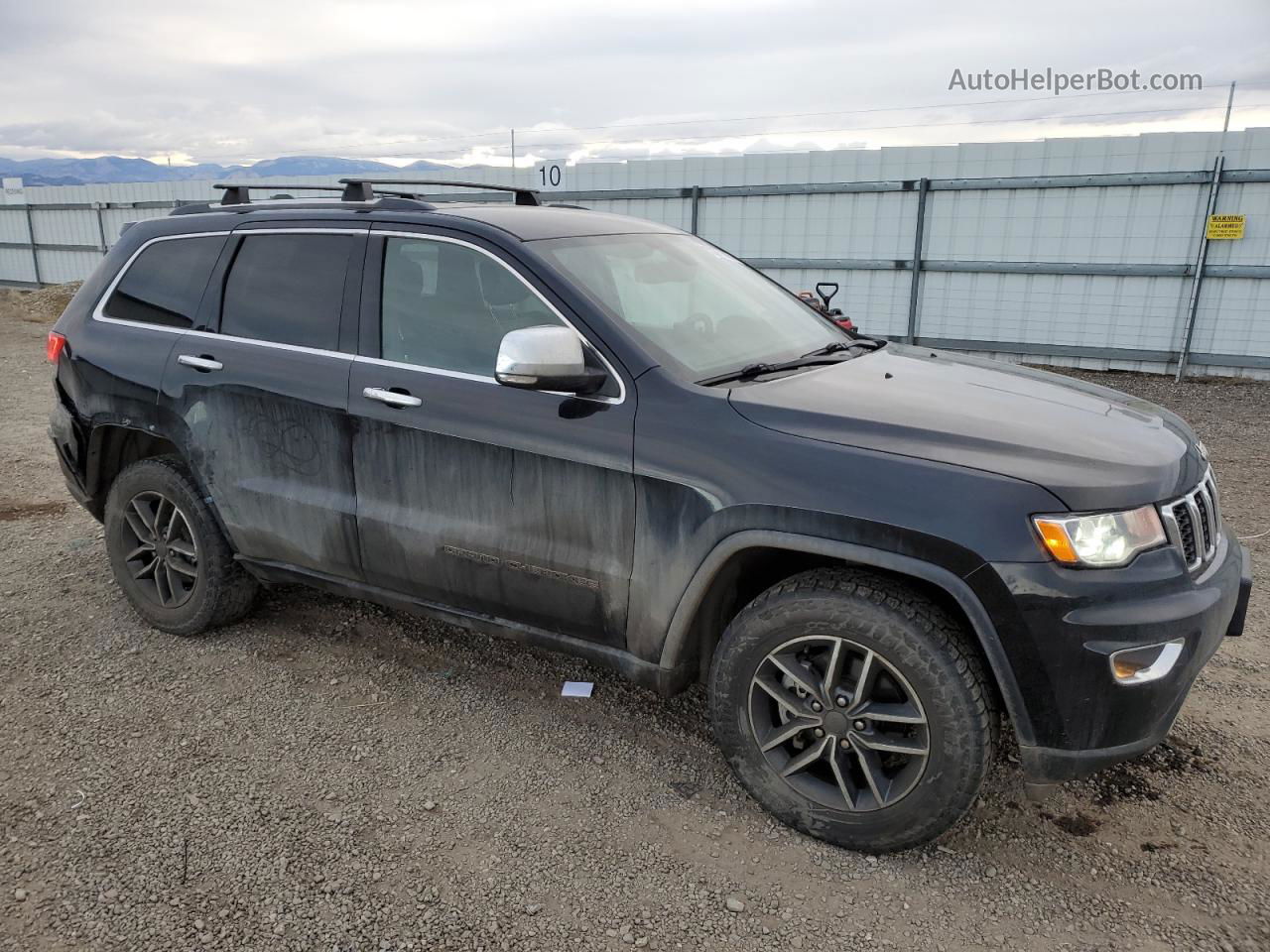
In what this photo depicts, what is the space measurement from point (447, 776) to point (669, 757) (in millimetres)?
784

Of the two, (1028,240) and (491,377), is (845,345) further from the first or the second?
(1028,240)

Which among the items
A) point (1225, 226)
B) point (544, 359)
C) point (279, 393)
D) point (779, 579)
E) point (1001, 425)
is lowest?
point (779, 579)

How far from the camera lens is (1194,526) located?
2.55 meters

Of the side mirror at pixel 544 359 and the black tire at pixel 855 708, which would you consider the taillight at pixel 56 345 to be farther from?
the black tire at pixel 855 708

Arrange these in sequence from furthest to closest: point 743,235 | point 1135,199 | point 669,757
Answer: point 743,235 < point 1135,199 < point 669,757

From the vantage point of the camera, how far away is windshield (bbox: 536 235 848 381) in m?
3.02

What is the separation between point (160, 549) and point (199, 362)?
0.93 meters

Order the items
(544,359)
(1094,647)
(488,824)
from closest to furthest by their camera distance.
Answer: (1094,647) < (544,359) < (488,824)

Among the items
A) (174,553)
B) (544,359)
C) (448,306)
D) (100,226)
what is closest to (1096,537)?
(544,359)

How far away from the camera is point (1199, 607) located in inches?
93.7

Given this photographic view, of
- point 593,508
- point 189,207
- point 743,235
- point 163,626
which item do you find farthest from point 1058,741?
point 743,235

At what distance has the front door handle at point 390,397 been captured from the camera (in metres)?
3.17

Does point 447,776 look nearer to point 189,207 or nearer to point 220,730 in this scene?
point 220,730

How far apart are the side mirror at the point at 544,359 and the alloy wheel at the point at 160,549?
199 centimetres
